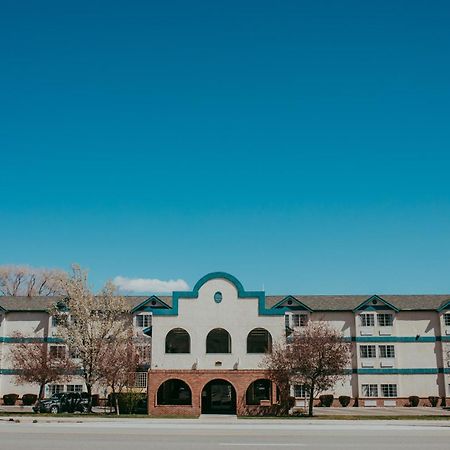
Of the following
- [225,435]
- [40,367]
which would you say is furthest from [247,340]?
[225,435]

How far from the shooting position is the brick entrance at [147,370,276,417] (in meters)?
39.0

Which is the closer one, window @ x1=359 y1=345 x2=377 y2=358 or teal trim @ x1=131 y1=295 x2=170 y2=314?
window @ x1=359 y1=345 x2=377 y2=358

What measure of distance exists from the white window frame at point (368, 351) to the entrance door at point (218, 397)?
15933 mm

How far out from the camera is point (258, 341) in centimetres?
4206

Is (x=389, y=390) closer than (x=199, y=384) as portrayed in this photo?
No

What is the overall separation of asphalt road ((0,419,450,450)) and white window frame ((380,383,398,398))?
21.5m

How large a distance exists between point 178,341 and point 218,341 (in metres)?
2.95

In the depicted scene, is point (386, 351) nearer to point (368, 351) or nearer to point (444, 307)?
point (368, 351)

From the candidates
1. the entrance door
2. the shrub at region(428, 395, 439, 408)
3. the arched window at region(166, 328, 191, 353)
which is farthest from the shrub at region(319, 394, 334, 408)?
the arched window at region(166, 328, 191, 353)

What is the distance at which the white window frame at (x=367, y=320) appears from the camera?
54756mm

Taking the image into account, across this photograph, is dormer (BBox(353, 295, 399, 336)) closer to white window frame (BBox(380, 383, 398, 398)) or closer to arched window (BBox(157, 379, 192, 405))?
white window frame (BBox(380, 383, 398, 398))

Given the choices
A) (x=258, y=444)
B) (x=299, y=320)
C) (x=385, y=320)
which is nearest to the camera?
(x=258, y=444)

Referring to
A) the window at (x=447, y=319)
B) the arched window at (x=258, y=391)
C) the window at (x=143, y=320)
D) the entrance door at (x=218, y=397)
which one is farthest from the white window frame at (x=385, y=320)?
the window at (x=143, y=320)

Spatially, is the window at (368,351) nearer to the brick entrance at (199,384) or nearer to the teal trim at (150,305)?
the brick entrance at (199,384)
